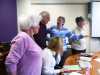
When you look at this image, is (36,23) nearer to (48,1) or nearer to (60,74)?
(60,74)

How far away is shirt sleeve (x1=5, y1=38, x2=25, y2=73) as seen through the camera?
2123 millimetres

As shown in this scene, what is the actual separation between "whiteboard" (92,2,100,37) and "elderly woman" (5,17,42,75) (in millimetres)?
4078

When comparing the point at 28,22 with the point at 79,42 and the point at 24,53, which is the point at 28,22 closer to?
the point at 24,53

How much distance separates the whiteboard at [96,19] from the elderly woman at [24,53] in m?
4.08

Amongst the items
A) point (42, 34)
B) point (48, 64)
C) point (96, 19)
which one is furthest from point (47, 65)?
point (96, 19)

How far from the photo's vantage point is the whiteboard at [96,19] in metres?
6.05

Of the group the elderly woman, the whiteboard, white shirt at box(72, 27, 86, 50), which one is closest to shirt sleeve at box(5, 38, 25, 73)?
the elderly woman

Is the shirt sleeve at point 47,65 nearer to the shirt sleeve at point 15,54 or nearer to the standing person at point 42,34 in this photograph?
the shirt sleeve at point 15,54

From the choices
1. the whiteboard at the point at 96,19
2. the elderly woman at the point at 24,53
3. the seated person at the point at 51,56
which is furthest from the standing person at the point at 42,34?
the whiteboard at the point at 96,19

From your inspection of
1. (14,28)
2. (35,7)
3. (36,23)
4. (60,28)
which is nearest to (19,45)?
(36,23)

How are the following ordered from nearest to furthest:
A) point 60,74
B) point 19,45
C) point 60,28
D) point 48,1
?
point 19,45 → point 60,74 → point 60,28 → point 48,1

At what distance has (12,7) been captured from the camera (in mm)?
5617

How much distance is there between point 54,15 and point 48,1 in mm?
403

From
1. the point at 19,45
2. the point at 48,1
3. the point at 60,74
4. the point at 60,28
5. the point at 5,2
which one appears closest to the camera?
the point at 19,45
